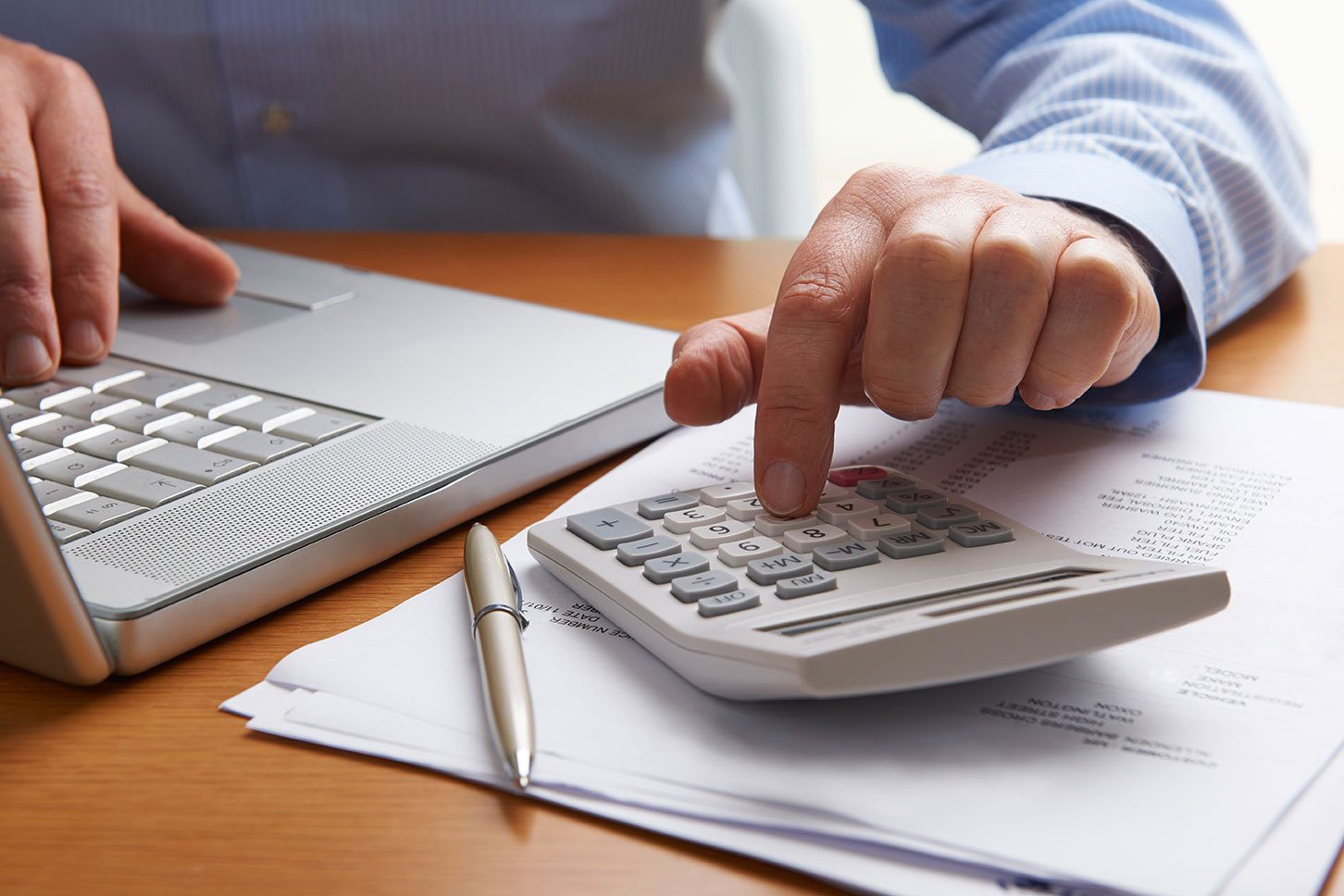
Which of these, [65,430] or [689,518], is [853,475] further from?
[65,430]

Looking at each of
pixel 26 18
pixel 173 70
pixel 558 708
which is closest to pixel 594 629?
pixel 558 708

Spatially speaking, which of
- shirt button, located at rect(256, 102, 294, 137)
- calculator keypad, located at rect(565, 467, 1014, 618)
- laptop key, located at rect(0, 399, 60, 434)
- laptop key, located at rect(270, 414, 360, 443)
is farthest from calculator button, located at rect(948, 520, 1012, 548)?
shirt button, located at rect(256, 102, 294, 137)

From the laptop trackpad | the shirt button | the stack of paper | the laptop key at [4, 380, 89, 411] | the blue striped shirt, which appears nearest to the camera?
the stack of paper

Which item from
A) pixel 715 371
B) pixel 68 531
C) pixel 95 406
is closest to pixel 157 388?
pixel 95 406

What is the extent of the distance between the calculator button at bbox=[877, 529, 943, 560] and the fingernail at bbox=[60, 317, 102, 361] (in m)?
0.37

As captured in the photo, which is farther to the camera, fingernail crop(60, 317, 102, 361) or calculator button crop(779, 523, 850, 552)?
fingernail crop(60, 317, 102, 361)

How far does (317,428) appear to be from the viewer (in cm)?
40

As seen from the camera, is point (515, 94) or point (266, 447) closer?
point (266, 447)

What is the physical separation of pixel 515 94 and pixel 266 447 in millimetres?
579

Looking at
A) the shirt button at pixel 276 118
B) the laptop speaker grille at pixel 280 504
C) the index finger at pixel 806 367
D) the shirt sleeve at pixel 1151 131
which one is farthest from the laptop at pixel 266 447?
the shirt button at pixel 276 118

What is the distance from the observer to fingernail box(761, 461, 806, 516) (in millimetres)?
333

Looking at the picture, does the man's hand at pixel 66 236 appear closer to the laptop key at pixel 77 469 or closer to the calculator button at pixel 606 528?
the laptop key at pixel 77 469

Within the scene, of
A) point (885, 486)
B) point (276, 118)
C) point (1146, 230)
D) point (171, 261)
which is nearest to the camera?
point (885, 486)

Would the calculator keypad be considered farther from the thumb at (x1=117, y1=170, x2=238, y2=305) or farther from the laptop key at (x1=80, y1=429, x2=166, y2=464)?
the thumb at (x1=117, y1=170, x2=238, y2=305)
